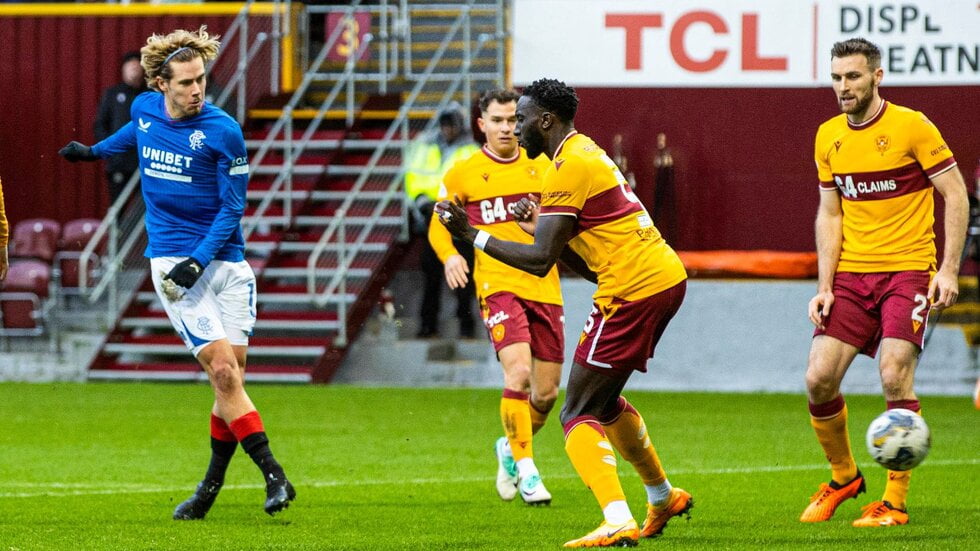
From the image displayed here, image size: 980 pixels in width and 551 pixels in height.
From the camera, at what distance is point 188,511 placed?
8.62 m

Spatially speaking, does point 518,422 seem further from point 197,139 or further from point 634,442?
point 197,139

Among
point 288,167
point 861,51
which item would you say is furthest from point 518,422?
point 288,167

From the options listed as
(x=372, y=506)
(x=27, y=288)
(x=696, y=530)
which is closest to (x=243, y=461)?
(x=372, y=506)

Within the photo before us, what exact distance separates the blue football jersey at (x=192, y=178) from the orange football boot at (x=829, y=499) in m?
3.27

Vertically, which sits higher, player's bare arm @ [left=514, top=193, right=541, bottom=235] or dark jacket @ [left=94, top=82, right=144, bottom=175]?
dark jacket @ [left=94, top=82, right=144, bottom=175]

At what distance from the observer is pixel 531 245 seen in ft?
24.0

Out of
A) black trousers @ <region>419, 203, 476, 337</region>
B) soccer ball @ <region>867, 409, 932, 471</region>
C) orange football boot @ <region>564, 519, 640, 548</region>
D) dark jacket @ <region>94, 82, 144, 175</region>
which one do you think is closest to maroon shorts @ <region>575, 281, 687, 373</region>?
orange football boot @ <region>564, 519, 640, 548</region>

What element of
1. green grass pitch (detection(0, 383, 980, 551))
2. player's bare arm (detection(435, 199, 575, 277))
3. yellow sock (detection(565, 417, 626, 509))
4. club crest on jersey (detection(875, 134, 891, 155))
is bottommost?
green grass pitch (detection(0, 383, 980, 551))

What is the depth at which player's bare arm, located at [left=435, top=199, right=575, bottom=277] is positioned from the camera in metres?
7.25

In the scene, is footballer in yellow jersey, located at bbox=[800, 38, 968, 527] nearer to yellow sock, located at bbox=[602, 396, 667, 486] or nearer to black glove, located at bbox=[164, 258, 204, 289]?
yellow sock, located at bbox=[602, 396, 667, 486]

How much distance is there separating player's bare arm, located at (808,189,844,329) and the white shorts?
2951 mm

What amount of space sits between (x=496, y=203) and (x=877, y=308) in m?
2.52

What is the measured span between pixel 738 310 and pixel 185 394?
599 centimetres

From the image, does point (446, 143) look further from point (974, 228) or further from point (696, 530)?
point (696, 530)
